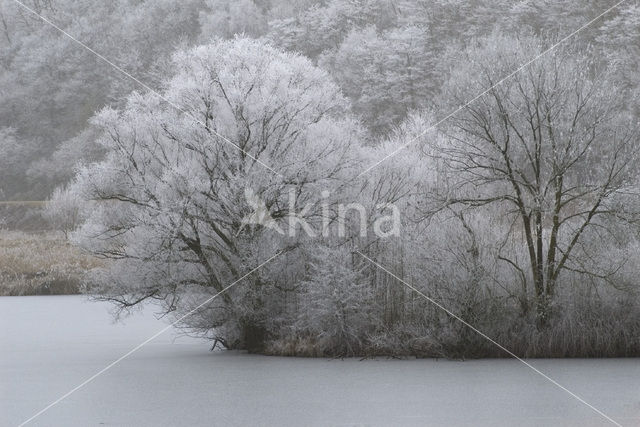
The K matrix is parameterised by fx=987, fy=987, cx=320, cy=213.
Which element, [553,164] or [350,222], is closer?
[553,164]

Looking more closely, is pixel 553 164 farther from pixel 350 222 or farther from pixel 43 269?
pixel 43 269

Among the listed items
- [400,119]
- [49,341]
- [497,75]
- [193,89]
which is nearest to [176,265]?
[193,89]

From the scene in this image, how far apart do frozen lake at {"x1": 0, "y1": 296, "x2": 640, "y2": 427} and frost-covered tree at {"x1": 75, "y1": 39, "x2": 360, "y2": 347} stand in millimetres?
1632

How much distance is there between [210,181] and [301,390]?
5.81m

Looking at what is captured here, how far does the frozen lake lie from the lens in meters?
13.7

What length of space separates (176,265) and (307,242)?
9.04 ft

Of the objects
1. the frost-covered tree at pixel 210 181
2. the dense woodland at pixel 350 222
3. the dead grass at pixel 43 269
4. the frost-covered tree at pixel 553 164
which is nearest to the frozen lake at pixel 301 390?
the dense woodland at pixel 350 222

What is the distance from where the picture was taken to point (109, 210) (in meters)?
21.1

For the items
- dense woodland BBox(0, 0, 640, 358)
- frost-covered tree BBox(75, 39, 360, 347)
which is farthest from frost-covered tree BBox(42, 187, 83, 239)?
dense woodland BBox(0, 0, 640, 358)

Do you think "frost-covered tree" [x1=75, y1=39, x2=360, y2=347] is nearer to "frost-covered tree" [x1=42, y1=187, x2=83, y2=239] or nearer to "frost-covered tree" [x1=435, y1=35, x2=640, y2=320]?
"frost-covered tree" [x1=435, y1=35, x2=640, y2=320]

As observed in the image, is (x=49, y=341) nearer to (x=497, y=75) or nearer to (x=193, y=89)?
(x=193, y=89)

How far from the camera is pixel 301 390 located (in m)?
15.9

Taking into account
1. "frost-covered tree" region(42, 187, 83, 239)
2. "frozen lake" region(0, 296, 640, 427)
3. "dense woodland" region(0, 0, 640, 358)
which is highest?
"frost-covered tree" region(42, 187, 83, 239)

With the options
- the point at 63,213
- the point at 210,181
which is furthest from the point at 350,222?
the point at 63,213
